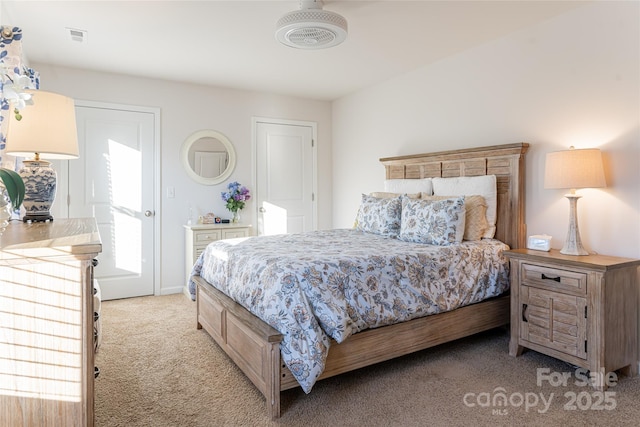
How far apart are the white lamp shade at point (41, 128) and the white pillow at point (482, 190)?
292 cm

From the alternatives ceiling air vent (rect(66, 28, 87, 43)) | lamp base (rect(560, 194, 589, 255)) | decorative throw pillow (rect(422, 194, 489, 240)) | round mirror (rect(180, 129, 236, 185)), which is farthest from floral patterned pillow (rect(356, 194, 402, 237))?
ceiling air vent (rect(66, 28, 87, 43))

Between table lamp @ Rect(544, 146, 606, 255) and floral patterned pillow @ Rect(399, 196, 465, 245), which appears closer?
table lamp @ Rect(544, 146, 606, 255)

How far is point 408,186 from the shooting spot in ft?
12.9

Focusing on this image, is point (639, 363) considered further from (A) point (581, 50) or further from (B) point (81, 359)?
(B) point (81, 359)

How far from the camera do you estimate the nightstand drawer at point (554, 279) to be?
2371 mm

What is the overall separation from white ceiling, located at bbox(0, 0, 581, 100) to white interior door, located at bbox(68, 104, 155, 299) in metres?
0.58

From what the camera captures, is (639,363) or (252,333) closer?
(252,333)

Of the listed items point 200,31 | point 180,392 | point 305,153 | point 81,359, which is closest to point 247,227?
point 305,153

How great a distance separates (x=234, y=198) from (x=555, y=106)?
342cm

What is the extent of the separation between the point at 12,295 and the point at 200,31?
A: 2.61 meters

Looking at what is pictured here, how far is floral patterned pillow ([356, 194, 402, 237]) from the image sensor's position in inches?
133

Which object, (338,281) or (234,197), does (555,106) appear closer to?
(338,281)

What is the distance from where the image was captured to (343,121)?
5.34 metres

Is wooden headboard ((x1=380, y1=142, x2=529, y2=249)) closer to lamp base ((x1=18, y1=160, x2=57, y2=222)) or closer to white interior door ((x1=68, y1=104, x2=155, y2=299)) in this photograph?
lamp base ((x1=18, y1=160, x2=57, y2=222))
